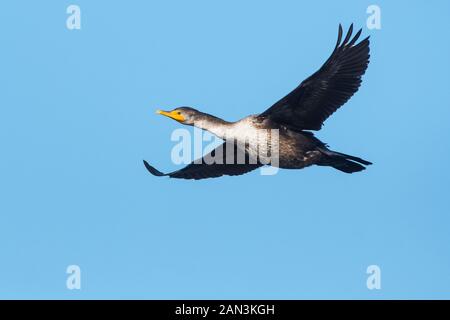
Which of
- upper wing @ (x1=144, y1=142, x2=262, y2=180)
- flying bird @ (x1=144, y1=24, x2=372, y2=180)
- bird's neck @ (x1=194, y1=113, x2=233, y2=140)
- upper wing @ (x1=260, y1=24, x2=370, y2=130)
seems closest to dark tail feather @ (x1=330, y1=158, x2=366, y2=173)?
flying bird @ (x1=144, y1=24, x2=372, y2=180)

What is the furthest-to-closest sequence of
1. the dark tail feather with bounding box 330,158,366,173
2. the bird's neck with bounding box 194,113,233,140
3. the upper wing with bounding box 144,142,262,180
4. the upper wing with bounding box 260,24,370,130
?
the upper wing with bounding box 144,142,262,180 → the bird's neck with bounding box 194,113,233,140 → the dark tail feather with bounding box 330,158,366,173 → the upper wing with bounding box 260,24,370,130

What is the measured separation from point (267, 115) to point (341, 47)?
59.8 inches

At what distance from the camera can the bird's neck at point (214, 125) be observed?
2447 cm

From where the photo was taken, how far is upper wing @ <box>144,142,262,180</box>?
84.8 feet

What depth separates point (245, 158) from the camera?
25766 mm

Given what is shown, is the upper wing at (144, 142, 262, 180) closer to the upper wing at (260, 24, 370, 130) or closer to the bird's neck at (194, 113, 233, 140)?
the bird's neck at (194, 113, 233, 140)

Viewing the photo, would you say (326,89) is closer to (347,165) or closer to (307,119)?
(307,119)

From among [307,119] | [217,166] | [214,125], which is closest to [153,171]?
[217,166]

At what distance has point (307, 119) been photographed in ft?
80.1

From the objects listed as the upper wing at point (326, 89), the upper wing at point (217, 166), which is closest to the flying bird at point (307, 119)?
the upper wing at point (326, 89)

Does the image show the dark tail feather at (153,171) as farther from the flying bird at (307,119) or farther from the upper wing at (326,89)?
the upper wing at (326,89)

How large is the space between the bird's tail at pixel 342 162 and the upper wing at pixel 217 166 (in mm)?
1743

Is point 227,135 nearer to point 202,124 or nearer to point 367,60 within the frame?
point 202,124
